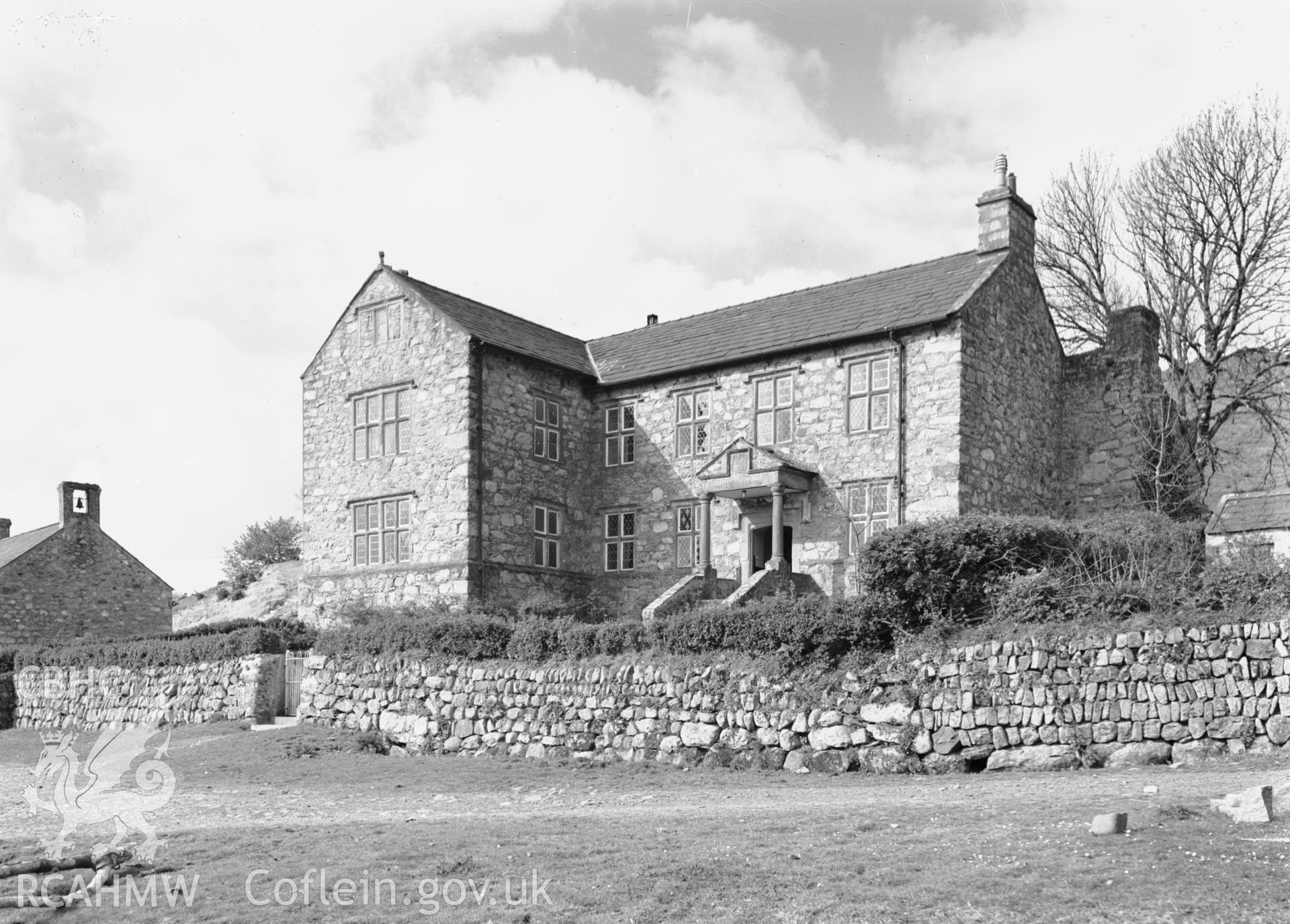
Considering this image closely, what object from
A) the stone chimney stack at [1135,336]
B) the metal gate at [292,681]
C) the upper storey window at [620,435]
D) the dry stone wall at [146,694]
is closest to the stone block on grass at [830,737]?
the metal gate at [292,681]

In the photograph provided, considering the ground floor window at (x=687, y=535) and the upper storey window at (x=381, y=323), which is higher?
the upper storey window at (x=381, y=323)

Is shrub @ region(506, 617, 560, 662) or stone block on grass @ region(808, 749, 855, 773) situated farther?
shrub @ region(506, 617, 560, 662)

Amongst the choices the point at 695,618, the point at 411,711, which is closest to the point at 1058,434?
the point at 695,618

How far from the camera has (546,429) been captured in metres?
32.0

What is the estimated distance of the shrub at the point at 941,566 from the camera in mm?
17672

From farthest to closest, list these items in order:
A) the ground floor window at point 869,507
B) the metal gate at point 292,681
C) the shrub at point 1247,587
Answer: the ground floor window at point 869,507
the metal gate at point 292,681
the shrub at point 1247,587

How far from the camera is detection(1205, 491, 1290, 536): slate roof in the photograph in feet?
82.2

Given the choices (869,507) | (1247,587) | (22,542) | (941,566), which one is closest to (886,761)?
(941,566)

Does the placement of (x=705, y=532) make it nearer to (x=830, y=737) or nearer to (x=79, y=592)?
(x=830, y=737)

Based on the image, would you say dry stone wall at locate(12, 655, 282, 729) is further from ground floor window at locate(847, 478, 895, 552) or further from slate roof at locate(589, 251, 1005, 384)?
ground floor window at locate(847, 478, 895, 552)

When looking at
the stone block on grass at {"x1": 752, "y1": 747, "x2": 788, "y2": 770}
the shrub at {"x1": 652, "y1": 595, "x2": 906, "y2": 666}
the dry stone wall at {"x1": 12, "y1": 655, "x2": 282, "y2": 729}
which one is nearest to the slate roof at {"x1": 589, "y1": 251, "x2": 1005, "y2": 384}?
the shrub at {"x1": 652, "y1": 595, "x2": 906, "y2": 666}

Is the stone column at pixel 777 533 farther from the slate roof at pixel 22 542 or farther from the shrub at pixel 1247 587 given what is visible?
the slate roof at pixel 22 542

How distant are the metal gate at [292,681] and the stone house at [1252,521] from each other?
61.8 ft

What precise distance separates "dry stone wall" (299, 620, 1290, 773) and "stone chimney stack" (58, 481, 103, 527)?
28.4 meters
